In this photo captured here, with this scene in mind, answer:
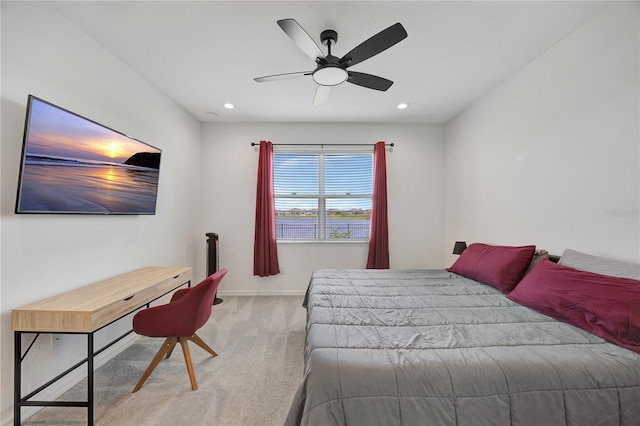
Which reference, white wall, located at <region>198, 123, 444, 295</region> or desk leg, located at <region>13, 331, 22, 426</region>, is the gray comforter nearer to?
desk leg, located at <region>13, 331, 22, 426</region>

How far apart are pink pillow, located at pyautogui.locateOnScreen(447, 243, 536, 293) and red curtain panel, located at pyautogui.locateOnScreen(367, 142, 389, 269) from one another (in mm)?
1437

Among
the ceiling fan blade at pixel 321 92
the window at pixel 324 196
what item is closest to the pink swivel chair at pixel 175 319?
the ceiling fan blade at pixel 321 92

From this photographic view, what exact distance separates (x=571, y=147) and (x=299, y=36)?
7.37 feet

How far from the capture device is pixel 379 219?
4.03 metres

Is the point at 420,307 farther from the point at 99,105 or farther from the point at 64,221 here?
the point at 99,105

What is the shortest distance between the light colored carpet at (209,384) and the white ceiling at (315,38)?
8.71 feet

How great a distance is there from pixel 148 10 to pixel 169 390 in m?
2.67

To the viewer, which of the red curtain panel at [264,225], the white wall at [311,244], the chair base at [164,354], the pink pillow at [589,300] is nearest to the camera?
the pink pillow at [589,300]

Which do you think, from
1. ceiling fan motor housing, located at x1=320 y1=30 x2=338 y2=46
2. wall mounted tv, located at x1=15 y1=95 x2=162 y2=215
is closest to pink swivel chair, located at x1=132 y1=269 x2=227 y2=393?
wall mounted tv, located at x1=15 y1=95 x2=162 y2=215

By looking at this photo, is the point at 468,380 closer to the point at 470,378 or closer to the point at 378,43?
the point at 470,378

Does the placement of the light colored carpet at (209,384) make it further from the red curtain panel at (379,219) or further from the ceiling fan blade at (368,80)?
the ceiling fan blade at (368,80)

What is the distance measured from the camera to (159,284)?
2.19 meters

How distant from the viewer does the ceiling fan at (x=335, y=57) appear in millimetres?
1641

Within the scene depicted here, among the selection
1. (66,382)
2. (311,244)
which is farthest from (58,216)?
(311,244)
